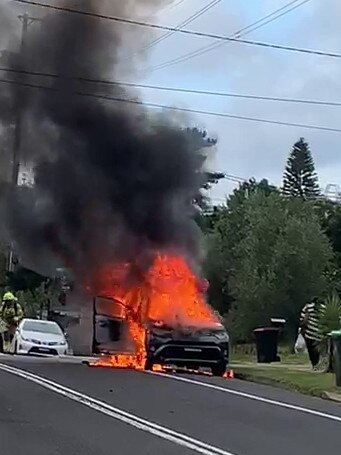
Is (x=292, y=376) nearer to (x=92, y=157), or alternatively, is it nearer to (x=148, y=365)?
(x=148, y=365)

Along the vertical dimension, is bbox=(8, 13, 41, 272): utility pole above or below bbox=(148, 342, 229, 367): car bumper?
above

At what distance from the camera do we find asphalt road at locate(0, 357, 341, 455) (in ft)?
37.3

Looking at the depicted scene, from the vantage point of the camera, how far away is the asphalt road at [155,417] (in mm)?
11359

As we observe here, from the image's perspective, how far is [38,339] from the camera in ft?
100

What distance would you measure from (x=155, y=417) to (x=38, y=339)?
16.9 metres

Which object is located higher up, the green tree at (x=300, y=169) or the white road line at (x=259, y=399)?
the green tree at (x=300, y=169)

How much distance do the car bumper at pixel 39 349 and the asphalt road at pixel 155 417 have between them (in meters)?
9.30

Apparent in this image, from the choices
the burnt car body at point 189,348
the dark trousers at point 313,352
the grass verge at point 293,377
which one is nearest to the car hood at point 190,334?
the burnt car body at point 189,348

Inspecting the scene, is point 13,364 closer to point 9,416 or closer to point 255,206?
point 9,416

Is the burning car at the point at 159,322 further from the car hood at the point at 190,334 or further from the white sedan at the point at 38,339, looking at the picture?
the white sedan at the point at 38,339

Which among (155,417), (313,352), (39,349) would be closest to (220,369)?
(313,352)

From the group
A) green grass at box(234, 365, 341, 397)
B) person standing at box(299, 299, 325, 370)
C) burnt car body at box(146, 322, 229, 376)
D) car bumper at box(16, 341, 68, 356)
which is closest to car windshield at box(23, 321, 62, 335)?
car bumper at box(16, 341, 68, 356)

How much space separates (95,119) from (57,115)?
1012mm

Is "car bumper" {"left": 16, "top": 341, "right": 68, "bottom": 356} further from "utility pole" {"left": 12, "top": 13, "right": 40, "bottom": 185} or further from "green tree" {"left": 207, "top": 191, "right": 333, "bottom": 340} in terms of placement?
"green tree" {"left": 207, "top": 191, "right": 333, "bottom": 340}
